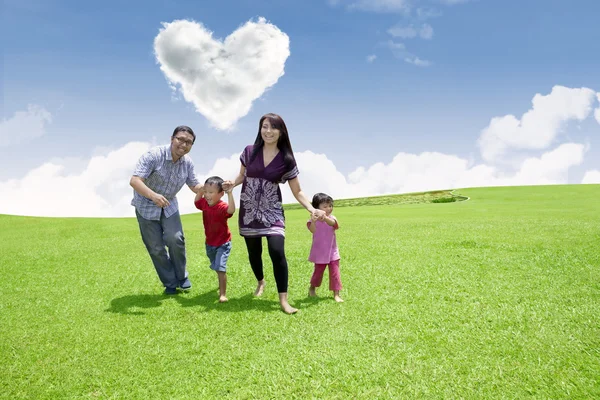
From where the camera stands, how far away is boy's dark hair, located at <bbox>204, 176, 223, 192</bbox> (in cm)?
662

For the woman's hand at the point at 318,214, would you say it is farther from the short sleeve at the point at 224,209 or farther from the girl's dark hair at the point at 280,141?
the short sleeve at the point at 224,209

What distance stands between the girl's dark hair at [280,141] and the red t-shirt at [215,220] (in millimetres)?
1090

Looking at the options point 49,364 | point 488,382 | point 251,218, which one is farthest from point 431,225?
point 49,364

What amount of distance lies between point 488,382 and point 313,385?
1682 millimetres

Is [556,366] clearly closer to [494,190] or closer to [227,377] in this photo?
[227,377]

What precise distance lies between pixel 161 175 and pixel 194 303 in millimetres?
2120

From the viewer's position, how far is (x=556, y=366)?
4.29 m

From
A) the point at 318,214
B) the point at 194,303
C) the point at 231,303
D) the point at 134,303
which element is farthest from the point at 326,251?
the point at 134,303

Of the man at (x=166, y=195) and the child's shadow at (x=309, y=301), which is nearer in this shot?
the child's shadow at (x=309, y=301)

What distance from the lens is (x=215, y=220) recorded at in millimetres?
6750

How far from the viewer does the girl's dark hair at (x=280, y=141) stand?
5965 mm

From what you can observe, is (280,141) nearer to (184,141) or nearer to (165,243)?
(184,141)

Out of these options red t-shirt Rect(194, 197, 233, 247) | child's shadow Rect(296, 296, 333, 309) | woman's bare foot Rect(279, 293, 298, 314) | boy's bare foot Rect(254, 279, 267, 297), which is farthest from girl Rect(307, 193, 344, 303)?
red t-shirt Rect(194, 197, 233, 247)

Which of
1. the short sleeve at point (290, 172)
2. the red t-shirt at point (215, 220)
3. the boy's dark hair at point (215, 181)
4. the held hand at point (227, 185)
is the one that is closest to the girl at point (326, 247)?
the short sleeve at point (290, 172)
